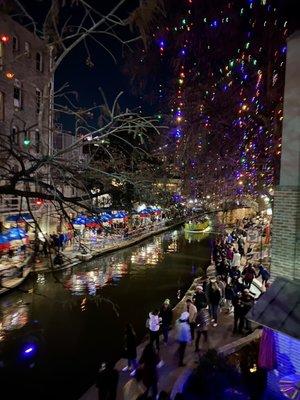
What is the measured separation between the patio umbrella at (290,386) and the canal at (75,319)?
3902 mm

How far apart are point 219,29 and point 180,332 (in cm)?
857

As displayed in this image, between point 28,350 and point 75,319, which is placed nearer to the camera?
point 28,350

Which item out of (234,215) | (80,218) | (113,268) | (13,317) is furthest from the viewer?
(234,215)

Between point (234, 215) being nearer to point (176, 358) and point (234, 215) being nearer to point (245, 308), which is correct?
point (245, 308)

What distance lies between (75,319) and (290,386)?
12144mm

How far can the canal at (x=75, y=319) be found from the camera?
1243cm

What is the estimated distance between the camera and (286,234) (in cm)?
817

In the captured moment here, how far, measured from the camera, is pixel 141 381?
33.0 ft

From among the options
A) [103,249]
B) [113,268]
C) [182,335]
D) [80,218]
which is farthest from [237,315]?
[103,249]

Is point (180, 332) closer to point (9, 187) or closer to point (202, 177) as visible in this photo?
point (202, 177)

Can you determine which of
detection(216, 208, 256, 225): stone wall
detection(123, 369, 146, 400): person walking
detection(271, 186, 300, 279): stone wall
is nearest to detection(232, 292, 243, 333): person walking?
detection(123, 369, 146, 400): person walking

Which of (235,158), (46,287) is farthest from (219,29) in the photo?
(46,287)

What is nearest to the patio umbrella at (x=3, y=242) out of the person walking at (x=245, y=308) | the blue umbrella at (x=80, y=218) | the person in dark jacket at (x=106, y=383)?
the blue umbrella at (x=80, y=218)

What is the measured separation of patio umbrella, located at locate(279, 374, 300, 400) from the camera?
7621mm
